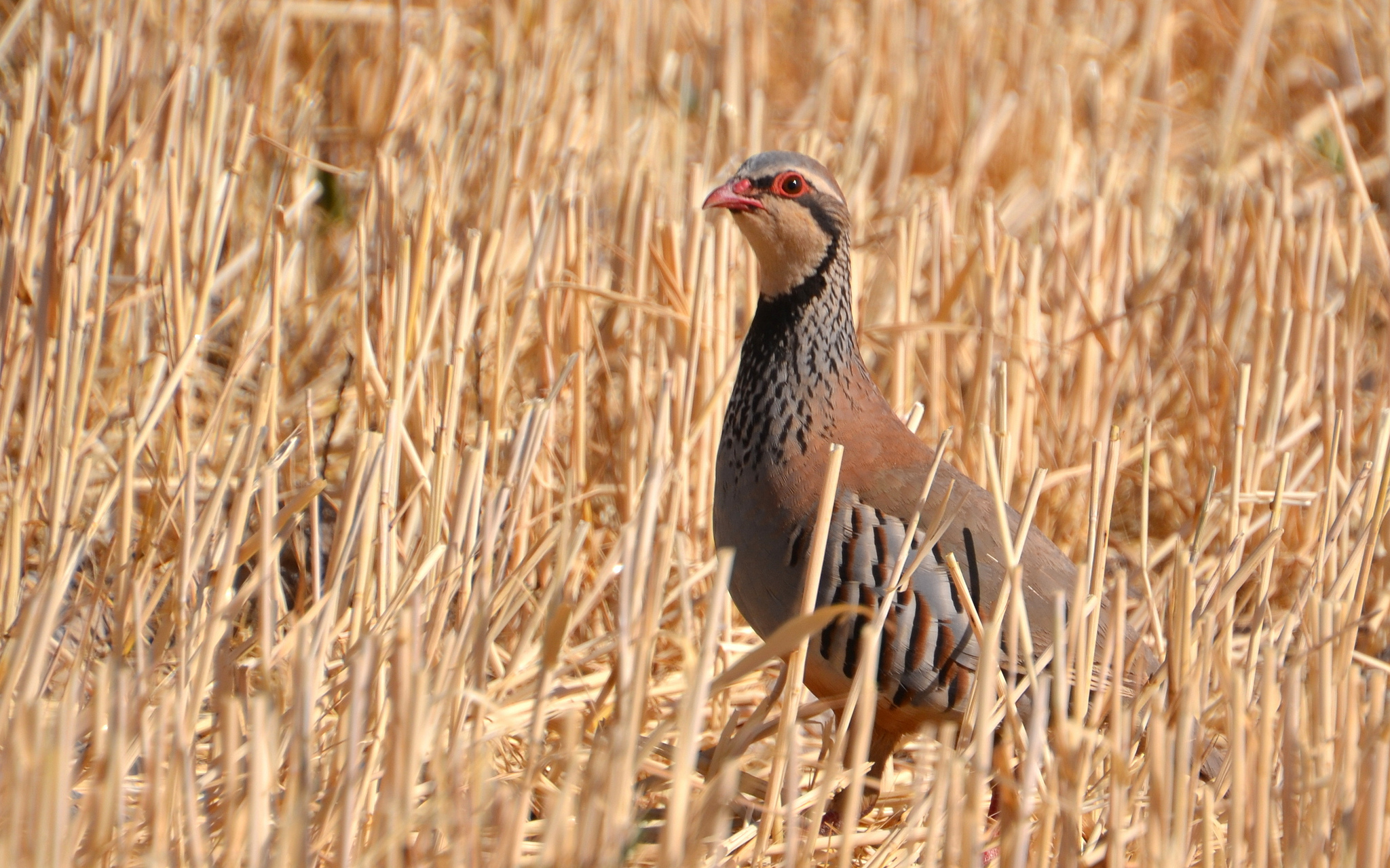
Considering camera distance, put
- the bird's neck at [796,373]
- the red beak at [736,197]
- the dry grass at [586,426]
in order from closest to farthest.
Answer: the dry grass at [586,426]
the bird's neck at [796,373]
the red beak at [736,197]

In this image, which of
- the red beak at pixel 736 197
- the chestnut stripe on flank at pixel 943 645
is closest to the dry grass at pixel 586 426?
the chestnut stripe on flank at pixel 943 645

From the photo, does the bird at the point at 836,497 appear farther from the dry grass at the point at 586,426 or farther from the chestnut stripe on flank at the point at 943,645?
the dry grass at the point at 586,426

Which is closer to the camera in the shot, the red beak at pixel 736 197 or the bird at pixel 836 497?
the bird at pixel 836 497

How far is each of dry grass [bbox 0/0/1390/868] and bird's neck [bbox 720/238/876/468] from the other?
274 mm

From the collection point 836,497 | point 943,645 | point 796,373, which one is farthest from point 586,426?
point 943,645

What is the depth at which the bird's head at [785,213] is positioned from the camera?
126 inches

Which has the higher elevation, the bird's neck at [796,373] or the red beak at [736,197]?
the red beak at [736,197]

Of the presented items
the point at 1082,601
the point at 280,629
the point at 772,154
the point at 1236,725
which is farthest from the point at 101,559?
the point at 1236,725

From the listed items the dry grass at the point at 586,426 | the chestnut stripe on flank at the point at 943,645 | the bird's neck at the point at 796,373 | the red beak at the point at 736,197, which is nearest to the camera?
the dry grass at the point at 586,426

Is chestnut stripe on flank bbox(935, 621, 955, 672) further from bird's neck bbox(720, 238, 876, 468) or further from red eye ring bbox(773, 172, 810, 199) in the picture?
red eye ring bbox(773, 172, 810, 199)

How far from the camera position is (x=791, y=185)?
320cm

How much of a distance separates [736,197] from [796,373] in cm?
44

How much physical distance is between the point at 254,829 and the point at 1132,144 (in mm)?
5932

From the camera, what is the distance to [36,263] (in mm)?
3510
